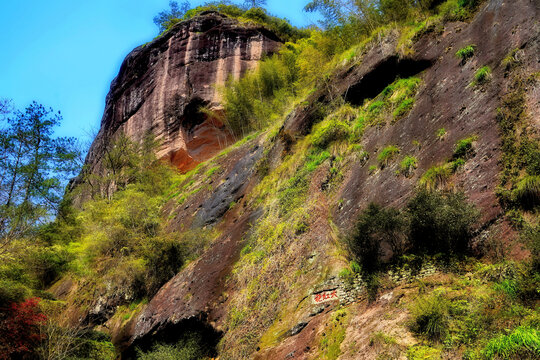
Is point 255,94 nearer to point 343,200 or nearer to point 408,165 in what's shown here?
point 343,200

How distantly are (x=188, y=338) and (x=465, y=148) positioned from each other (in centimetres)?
852

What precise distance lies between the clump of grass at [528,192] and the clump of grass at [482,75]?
133 inches

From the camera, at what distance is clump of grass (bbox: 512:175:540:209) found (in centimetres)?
556

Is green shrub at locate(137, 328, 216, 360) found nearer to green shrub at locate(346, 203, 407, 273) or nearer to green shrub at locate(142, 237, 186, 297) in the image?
green shrub at locate(142, 237, 186, 297)

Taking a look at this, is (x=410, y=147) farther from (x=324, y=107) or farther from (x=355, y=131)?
(x=324, y=107)

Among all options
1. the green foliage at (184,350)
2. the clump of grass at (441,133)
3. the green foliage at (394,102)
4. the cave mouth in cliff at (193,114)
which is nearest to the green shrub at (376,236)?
the clump of grass at (441,133)

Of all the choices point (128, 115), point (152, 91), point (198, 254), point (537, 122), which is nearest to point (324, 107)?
point (198, 254)

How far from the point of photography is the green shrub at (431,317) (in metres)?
5.02

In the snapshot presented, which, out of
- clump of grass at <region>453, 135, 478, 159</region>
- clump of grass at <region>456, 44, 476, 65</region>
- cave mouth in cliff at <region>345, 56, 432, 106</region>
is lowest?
clump of grass at <region>453, 135, 478, 159</region>

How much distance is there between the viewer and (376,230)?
7137 millimetres

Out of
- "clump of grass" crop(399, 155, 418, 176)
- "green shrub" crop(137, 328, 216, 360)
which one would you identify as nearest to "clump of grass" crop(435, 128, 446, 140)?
"clump of grass" crop(399, 155, 418, 176)

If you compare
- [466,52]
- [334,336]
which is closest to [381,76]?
[466,52]

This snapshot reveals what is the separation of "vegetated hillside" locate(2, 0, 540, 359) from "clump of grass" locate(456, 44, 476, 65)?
6cm

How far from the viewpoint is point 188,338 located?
34.3 ft
